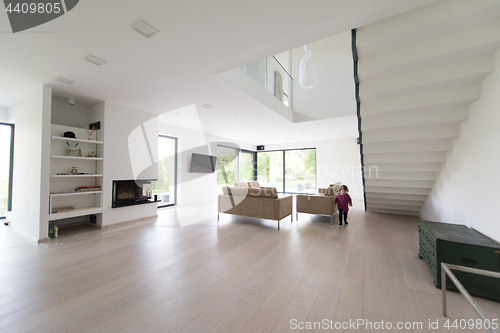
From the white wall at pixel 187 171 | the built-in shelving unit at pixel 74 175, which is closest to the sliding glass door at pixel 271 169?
the white wall at pixel 187 171

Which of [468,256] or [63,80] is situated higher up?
[63,80]

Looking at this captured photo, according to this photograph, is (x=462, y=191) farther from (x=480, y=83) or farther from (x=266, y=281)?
(x=266, y=281)

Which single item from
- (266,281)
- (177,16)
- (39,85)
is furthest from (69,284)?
(39,85)

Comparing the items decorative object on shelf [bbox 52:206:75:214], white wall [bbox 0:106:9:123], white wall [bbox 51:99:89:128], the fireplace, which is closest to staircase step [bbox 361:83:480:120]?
the fireplace

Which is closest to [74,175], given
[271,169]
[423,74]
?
[423,74]

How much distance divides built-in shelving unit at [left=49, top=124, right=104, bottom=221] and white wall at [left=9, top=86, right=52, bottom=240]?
18cm

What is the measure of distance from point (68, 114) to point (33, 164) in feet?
4.48

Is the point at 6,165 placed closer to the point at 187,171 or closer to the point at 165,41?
the point at 187,171

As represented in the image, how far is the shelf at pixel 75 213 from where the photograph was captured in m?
3.81

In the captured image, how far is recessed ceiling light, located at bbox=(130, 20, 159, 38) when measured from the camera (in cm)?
216

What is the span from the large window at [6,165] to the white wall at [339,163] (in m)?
9.92

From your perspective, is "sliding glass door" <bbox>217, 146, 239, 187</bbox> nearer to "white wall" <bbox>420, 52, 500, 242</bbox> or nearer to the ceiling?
the ceiling

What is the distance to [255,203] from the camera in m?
4.70

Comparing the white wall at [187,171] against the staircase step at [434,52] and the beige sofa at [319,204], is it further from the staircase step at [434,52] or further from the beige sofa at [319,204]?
the staircase step at [434,52]
